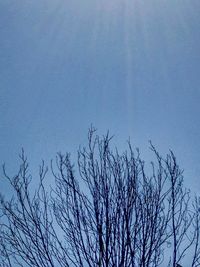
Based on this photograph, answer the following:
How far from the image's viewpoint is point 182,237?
5.43m

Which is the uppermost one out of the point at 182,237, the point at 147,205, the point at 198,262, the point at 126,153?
the point at 126,153

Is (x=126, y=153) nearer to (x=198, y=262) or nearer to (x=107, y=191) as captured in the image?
(x=107, y=191)

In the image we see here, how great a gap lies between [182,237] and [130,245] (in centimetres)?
97

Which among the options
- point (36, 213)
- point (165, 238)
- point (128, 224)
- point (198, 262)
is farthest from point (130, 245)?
point (36, 213)

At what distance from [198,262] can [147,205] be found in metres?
1.18

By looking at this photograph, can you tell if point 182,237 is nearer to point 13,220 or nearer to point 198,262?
point 198,262

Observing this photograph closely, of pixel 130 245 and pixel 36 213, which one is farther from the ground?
pixel 36 213

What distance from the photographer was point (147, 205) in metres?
5.32

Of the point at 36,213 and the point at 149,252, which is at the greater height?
the point at 36,213

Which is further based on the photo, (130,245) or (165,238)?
(165,238)

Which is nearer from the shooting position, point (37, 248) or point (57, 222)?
point (37, 248)

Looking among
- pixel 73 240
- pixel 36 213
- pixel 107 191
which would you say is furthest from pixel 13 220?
pixel 107 191

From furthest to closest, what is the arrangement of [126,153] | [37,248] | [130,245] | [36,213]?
[126,153]
[36,213]
[37,248]
[130,245]

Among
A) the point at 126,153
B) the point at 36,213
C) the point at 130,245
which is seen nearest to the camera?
the point at 130,245
